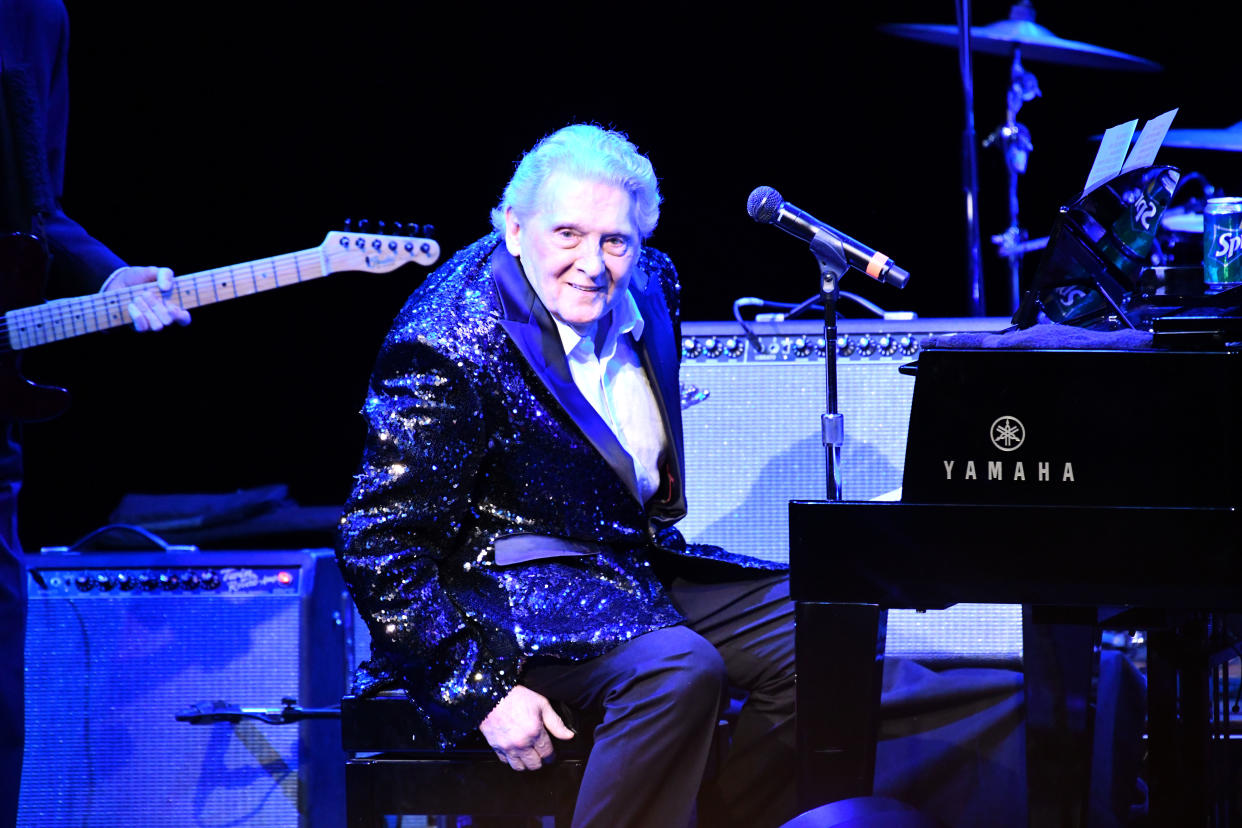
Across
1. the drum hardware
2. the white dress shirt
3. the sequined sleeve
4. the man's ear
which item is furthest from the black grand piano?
the drum hardware

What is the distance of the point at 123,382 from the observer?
425cm

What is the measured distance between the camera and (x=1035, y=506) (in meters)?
1.59

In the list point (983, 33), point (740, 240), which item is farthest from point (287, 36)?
point (983, 33)

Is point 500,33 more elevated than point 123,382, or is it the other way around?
point 500,33

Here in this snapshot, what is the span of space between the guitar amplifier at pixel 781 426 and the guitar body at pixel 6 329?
136cm

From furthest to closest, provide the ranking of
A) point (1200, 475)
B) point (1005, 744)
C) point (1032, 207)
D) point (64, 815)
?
point (1032, 207) → point (64, 815) → point (1005, 744) → point (1200, 475)

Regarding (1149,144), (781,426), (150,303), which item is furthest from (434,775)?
(1149,144)

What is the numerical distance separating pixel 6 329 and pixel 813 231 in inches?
67.5

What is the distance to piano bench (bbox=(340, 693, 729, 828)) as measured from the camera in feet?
6.59

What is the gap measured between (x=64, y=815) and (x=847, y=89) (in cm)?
319

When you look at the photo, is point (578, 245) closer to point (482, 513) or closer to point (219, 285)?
point (482, 513)

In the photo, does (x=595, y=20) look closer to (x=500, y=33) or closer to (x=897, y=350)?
(x=500, y=33)

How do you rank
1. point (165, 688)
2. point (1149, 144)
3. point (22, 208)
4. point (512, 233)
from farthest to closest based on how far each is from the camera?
point (165, 688) < point (22, 208) < point (512, 233) < point (1149, 144)

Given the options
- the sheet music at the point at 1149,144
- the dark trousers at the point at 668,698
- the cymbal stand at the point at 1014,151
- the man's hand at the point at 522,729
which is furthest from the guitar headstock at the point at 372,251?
the sheet music at the point at 1149,144
